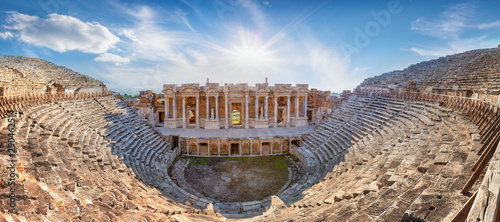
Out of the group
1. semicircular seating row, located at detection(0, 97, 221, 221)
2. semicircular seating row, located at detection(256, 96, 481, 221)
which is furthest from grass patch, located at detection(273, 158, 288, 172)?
semicircular seating row, located at detection(0, 97, 221, 221)

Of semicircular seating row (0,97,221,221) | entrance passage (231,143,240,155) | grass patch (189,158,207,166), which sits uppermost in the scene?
semicircular seating row (0,97,221,221)

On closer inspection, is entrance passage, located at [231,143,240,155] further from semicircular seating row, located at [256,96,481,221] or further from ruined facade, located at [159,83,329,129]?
semicircular seating row, located at [256,96,481,221]

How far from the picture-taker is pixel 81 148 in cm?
1069

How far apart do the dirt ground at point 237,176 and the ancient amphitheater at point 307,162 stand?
3.39 feet

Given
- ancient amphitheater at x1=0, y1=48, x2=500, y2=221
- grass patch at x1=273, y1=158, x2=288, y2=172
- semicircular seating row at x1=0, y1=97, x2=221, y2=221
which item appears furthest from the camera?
grass patch at x1=273, y1=158, x2=288, y2=172

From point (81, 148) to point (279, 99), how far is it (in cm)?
2233

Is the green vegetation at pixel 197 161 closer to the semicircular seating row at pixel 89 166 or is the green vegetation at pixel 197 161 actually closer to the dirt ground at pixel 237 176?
the dirt ground at pixel 237 176

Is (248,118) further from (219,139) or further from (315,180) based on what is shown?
(315,180)

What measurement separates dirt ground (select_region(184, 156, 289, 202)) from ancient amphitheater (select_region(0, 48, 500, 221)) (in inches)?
40.7

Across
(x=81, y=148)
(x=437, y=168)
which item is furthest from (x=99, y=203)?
(x=437, y=168)

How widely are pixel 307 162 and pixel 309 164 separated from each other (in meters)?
0.41

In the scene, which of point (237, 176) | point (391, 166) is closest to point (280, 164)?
point (237, 176)

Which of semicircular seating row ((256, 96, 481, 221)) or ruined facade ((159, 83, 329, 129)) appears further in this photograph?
ruined facade ((159, 83, 329, 129))

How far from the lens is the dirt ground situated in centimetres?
1353
